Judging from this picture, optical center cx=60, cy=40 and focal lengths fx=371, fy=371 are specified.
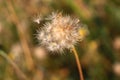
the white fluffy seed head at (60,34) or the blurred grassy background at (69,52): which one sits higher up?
the blurred grassy background at (69,52)

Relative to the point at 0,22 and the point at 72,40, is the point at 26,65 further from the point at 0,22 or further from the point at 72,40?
the point at 72,40

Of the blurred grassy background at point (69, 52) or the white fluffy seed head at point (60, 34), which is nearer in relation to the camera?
the white fluffy seed head at point (60, 34)

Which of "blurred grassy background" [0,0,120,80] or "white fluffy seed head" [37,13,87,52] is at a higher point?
"blurred grassy background" [0,0,120,80]

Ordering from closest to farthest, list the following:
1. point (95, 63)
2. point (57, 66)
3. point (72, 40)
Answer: point (72, 40)
point (95, 63)
point (57, 66)

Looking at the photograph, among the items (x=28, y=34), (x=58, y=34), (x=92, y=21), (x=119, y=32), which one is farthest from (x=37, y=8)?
(x=58, y=34)
